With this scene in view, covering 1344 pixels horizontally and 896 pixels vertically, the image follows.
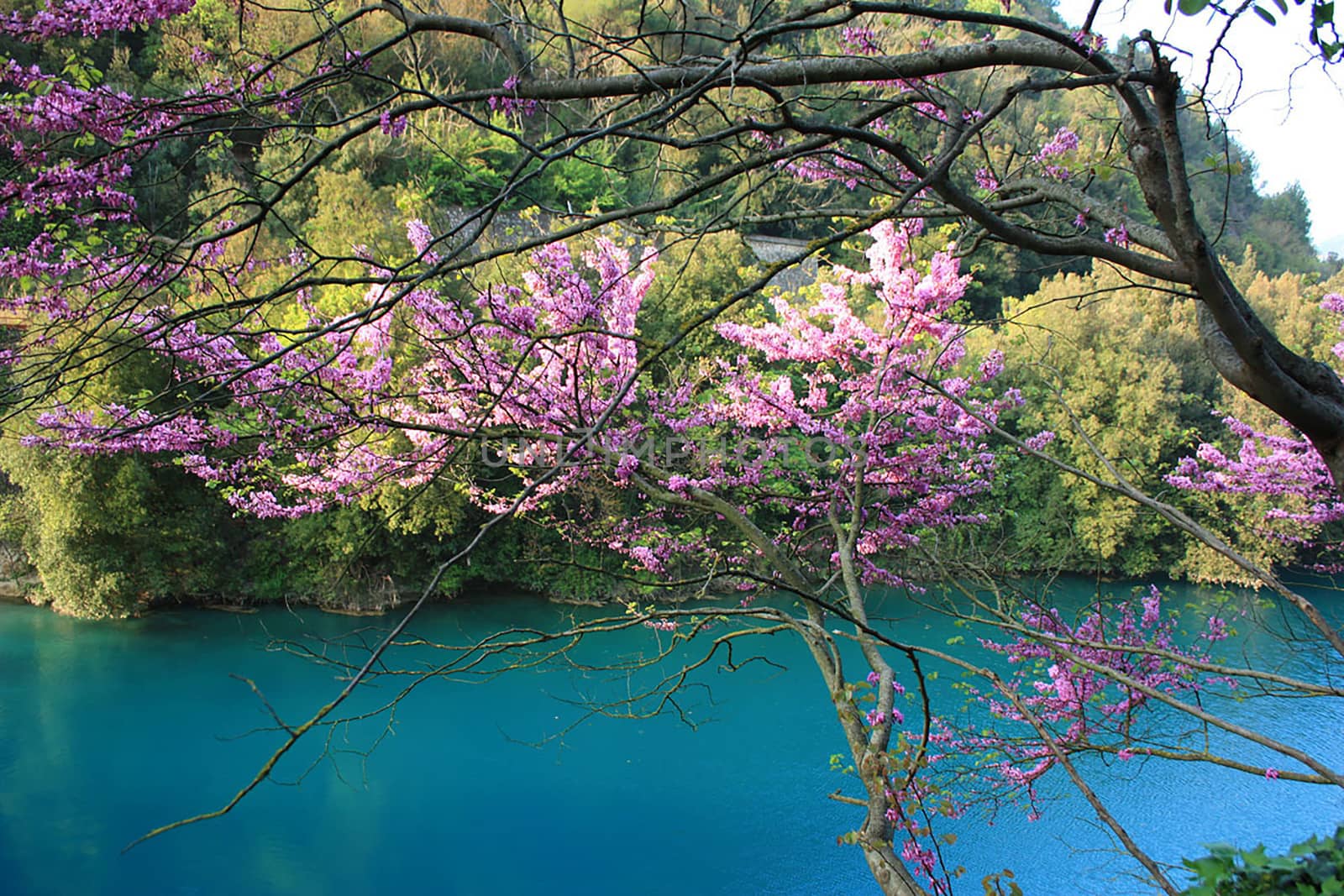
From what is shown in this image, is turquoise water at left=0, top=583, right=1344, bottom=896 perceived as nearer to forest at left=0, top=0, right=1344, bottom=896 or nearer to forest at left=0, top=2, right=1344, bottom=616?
forest at left=0, top=0, right=1344, bottom=896

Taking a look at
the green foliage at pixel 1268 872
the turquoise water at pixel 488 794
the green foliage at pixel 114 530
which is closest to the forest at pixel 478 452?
the green foliage at pixel 114 530

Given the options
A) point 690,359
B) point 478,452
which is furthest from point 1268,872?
point 690,359

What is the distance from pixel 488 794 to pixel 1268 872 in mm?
5809

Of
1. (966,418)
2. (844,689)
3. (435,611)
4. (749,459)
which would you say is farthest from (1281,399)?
(435,611)

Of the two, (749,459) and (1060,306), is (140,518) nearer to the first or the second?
(749,459)

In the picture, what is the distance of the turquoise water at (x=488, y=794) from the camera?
5352mm

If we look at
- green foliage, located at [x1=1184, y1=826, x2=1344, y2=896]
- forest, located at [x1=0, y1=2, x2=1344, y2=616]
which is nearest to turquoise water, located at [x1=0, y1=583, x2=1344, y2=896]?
forest, located at [x1=0, y1=2, x2=1344, y2=616]

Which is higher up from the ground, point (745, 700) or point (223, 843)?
point (745, 700)

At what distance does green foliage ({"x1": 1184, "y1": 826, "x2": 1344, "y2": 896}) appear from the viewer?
1.31 metres

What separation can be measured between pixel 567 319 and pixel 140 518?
6.22 metres

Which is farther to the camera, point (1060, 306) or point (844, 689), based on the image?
point (1060, 306)

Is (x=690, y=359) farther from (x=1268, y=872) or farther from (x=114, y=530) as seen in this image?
(x=1268, y=872)

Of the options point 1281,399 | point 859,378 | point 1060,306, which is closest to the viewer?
point 1281,399

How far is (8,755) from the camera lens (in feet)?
22.1
